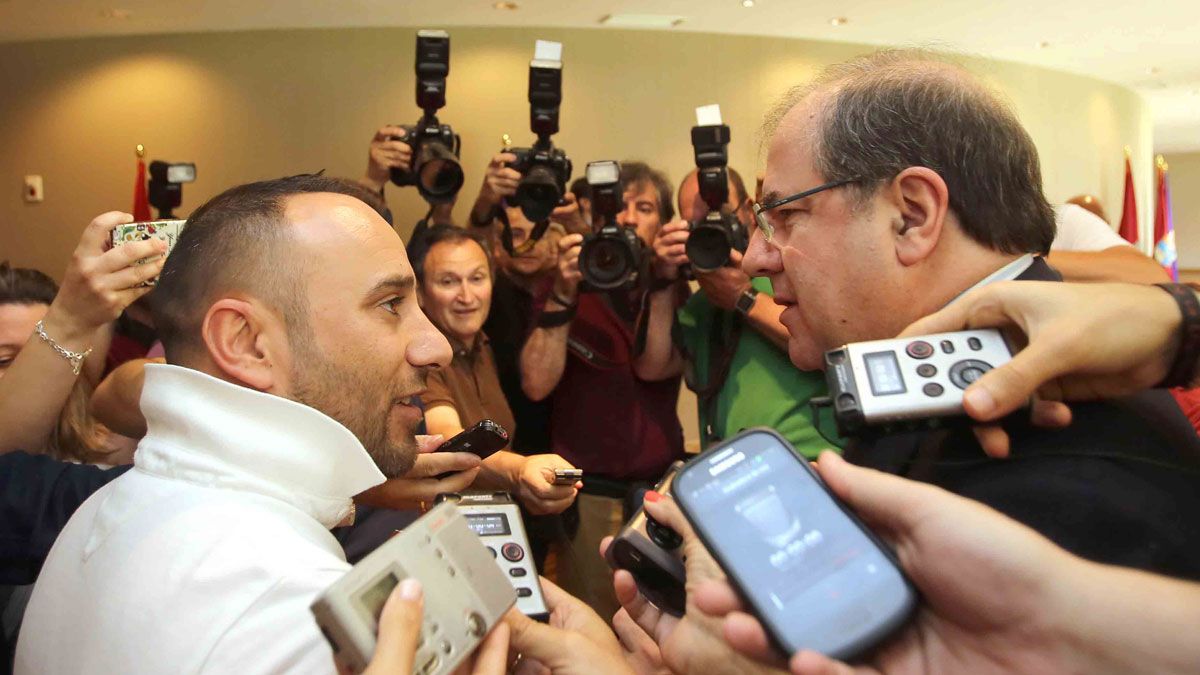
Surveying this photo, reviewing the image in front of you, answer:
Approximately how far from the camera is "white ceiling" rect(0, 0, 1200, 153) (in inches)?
181

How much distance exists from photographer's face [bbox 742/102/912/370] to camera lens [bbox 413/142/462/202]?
4.92ft

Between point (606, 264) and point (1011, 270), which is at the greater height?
point (1011, 270)

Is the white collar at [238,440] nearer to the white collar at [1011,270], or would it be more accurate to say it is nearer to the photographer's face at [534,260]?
the white collar at [1011,270]

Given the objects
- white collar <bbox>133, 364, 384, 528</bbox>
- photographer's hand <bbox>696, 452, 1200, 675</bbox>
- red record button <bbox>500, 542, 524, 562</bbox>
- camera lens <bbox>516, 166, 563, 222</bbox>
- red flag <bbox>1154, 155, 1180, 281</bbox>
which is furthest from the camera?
red flag <bbox>1154, 155, 1180, 281</bbox>

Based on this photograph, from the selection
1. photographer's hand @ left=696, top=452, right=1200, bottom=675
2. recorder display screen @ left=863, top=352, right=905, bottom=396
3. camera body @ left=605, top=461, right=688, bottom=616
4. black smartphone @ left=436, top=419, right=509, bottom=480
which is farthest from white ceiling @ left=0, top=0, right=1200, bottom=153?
photographer's hand @ left=696, top=452, right=1200, bottom=675

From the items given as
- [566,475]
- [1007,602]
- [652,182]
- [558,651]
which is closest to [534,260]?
[652,182]

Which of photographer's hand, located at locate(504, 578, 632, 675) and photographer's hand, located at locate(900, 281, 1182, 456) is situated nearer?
photographer's hand, located at locate(900, 281, 1182, 456)

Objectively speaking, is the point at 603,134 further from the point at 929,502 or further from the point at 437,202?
the point at 929,502

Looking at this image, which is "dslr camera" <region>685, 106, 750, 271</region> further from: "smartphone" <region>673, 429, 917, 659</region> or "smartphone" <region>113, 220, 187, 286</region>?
"smartphone" <region>673, 429, 917, 659</region>

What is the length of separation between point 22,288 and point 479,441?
3.44ft

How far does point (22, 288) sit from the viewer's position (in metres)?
1.78

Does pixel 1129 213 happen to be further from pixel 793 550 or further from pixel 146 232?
pixel 793 550

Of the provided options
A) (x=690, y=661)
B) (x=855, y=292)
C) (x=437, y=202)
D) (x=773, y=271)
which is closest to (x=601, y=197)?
(x=437, y=202)

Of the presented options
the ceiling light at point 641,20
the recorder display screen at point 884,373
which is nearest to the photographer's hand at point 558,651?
the recorder display screen at point 884,373
